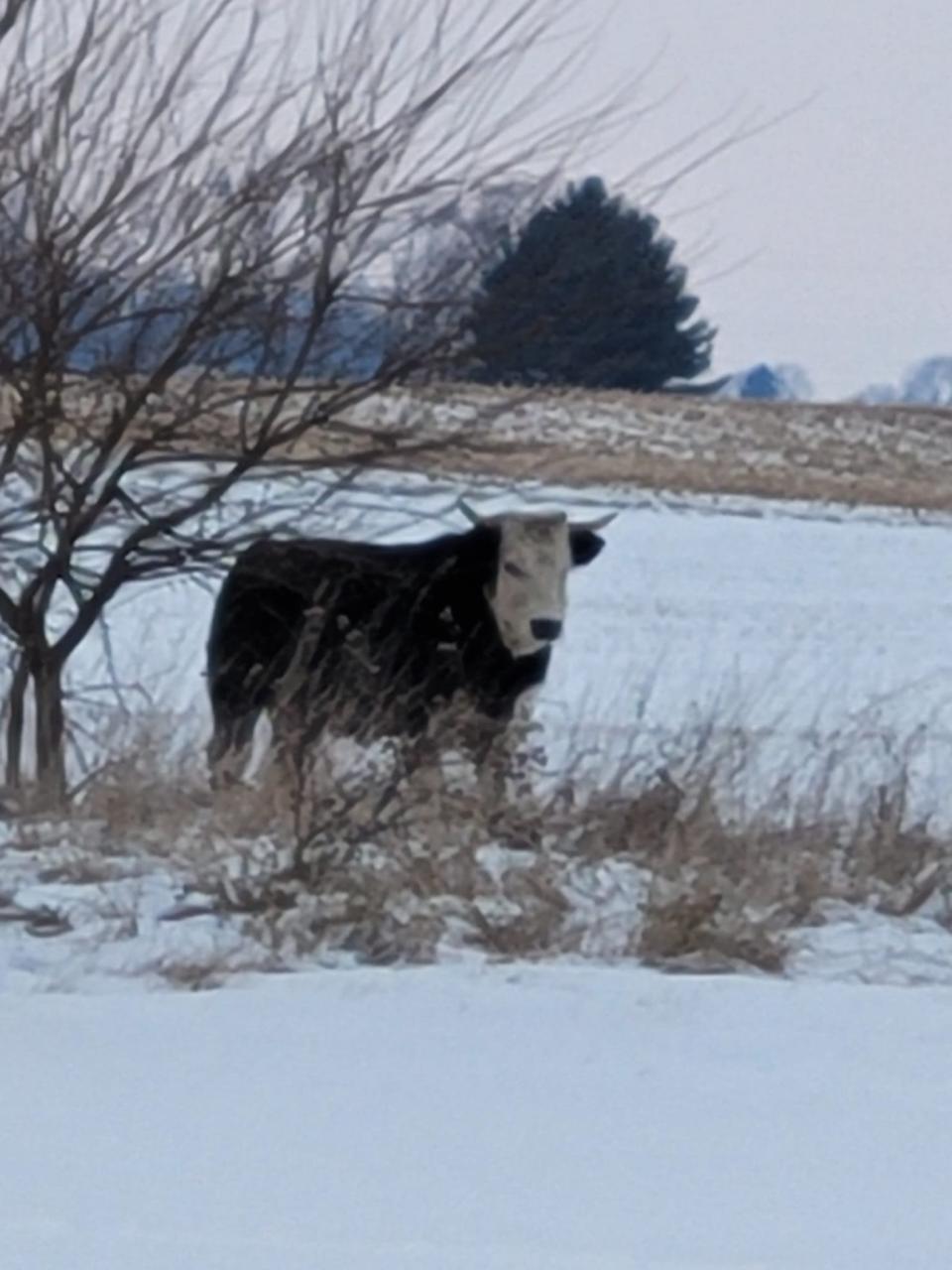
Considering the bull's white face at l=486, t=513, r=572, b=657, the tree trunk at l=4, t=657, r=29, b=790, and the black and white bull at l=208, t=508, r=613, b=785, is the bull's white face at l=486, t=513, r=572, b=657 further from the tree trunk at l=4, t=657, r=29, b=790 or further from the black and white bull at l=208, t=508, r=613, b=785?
the tree trunk at l=4, t=657, r=29, b=790

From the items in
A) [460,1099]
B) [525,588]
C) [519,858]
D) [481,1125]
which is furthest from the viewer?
[525,588]

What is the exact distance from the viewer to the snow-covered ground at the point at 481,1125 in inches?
182

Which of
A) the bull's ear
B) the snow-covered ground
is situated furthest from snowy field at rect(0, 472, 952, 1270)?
the bull's ear

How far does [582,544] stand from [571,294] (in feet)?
6.10

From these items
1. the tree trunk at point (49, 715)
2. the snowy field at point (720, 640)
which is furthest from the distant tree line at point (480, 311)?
the tree trunk at point (49, 715)

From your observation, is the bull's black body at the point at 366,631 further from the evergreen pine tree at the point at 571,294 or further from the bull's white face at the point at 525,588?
the evergreen pine tree at the point at 571,294

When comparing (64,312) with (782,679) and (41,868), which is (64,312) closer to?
(41,868)

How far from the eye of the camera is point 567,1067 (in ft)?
19.4

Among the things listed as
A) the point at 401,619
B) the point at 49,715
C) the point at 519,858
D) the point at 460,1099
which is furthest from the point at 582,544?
the point at 460,1099

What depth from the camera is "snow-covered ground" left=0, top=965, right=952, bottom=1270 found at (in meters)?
4.63

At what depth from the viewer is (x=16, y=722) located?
9820 millimetres

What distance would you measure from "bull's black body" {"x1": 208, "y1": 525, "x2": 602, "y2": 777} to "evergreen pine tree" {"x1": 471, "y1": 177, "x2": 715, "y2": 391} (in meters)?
1.21

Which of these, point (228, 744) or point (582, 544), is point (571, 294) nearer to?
point (582, 544)

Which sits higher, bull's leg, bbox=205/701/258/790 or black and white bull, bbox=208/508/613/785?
black and white bull, bbox=208/508/613/785
